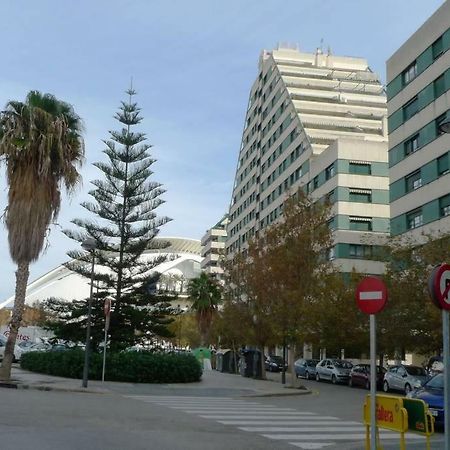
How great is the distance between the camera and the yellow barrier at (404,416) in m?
8.20

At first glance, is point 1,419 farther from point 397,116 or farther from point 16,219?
point 397,116

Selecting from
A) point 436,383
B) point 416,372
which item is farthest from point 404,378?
point 436,383

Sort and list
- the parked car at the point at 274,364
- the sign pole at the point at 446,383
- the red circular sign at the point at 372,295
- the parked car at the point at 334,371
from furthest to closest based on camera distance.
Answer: the parked car at the point at 274,364 < the parked car at the point at 334,371 < the red circular sign at the point at 372,295 < the sign pole at the point at 446,383

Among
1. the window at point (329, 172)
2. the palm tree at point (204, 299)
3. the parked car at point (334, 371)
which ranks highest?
the window at point (329, 172)

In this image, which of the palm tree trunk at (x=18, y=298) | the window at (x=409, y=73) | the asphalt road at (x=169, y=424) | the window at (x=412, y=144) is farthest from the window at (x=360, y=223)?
the palm tree trunk at (x=18, y=298)

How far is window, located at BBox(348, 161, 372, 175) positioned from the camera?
59.0 meters

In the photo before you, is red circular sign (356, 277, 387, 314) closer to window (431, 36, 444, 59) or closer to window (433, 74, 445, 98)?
window (433, 74, 445, 98)

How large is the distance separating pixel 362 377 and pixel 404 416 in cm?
2650

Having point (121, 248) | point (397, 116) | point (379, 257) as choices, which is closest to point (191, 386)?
point (121, 248)

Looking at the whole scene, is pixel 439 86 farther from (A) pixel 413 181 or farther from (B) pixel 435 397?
(B) pixel 435 397

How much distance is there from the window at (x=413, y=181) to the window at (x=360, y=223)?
1319cm

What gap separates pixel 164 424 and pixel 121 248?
23.8m

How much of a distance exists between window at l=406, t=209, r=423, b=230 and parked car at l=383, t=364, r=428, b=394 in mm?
15887

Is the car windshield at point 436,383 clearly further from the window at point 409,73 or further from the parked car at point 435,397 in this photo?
the window at point 409,73
